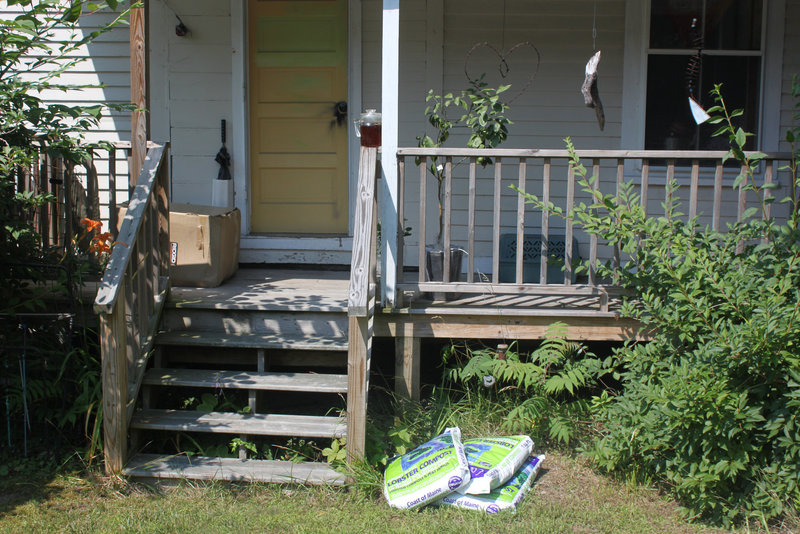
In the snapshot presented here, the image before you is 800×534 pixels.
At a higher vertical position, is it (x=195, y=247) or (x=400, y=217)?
(x=400, y=217)

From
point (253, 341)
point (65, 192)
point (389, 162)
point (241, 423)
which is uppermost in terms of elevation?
point (389, 162)

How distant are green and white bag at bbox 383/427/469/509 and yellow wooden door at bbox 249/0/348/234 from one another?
9.66 feet

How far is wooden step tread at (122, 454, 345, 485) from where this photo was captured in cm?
356

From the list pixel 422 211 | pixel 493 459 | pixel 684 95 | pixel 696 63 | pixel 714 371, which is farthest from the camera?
pixel 684 95

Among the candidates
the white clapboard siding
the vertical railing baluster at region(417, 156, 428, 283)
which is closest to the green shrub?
the vertical railing baluster at region(417, 156, 428, 283)

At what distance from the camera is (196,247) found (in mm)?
4988

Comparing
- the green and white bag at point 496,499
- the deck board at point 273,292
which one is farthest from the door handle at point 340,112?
the green and white bag at point 496,499

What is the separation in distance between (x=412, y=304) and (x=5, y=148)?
8.05ft

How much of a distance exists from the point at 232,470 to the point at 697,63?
4.86 meters

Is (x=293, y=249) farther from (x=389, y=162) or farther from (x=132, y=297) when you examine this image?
(x=132, y=297)

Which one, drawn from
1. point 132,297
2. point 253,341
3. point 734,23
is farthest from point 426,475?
point 734,23

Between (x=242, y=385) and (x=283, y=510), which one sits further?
(x=242, y=385)

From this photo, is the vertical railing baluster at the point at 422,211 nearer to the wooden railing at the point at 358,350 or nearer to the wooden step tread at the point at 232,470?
the wooden railing at the point at 358,350

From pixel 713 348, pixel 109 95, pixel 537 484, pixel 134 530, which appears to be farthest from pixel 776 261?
pixel 109 95
